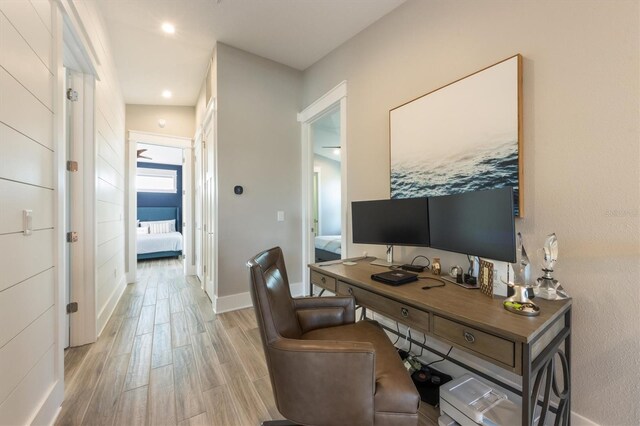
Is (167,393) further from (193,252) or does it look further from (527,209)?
(193,252)

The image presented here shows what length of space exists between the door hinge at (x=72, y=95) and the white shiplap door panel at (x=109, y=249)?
1.32 metres

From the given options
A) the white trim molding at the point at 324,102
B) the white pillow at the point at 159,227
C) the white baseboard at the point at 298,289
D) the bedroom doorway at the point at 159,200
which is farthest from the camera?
the white pillow at the point at 159,227

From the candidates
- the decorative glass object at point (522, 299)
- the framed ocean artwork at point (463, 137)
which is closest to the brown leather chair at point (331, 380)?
the decorative glass object at point (522, 299)

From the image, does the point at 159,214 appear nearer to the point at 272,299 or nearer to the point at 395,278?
the point at 272,299

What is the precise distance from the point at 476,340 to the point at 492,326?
11 cm

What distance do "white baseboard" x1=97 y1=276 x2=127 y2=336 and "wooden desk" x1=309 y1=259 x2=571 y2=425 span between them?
252cm

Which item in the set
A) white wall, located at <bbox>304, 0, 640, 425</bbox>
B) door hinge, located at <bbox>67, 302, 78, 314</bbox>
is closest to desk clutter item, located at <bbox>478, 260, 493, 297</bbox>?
white wall, located at <bbox>304, 0, 640, 425</bbox>

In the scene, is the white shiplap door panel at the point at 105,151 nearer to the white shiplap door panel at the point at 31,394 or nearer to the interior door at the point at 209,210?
the interior door at the point at 209,210

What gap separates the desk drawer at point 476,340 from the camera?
95 centimetres

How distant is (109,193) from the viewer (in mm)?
2951

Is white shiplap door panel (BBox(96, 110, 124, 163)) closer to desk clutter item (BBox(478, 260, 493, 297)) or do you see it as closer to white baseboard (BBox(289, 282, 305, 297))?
white baseboard (BBox(289, 282, 305, 297))

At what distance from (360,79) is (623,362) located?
2585 mm

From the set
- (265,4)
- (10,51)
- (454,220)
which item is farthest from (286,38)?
(454,220)

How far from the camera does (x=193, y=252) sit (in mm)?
4727
